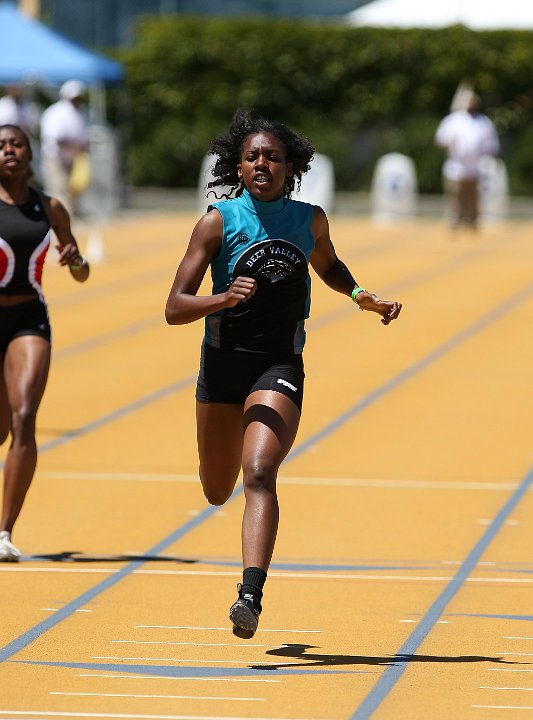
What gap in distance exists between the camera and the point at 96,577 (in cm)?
842

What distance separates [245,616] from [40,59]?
908 inches

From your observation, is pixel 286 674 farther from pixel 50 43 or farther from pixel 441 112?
pixel 441 112

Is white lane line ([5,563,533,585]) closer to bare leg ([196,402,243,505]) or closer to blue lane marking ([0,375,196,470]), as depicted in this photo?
bare leg ([196,402,243,505])

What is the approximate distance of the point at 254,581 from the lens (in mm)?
6656

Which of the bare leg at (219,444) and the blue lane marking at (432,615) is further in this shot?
the bare leg at (219,444)

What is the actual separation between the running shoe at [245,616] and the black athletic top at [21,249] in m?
2.80

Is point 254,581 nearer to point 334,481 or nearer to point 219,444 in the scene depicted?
point 219,444

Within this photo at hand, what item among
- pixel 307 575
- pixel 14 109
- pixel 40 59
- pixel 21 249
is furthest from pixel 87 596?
pixel 40 59

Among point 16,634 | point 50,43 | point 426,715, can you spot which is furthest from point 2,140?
point 50,43

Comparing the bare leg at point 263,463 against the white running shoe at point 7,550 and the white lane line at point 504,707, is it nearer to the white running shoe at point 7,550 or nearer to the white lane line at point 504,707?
the white lane line at point 504,707

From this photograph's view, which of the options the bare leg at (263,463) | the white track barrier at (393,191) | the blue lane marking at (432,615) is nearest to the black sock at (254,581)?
the bare leg at (263,463)

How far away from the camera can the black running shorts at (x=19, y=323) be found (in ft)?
29.2

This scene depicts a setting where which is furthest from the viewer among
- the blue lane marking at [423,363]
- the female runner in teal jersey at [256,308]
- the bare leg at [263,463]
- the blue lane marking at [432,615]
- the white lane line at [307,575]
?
the blue lane marking at [423,363]

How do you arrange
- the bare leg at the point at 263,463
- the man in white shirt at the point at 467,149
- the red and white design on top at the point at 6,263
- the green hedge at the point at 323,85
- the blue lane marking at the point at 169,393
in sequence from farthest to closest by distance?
the green hedge at the point at 323,85 → the man in white shirt at the point at 467,149 → the red and white design on top at the point at 6,263 → the blue lane marking at the point at 169,393 → the bare leg at the point at 263,463
